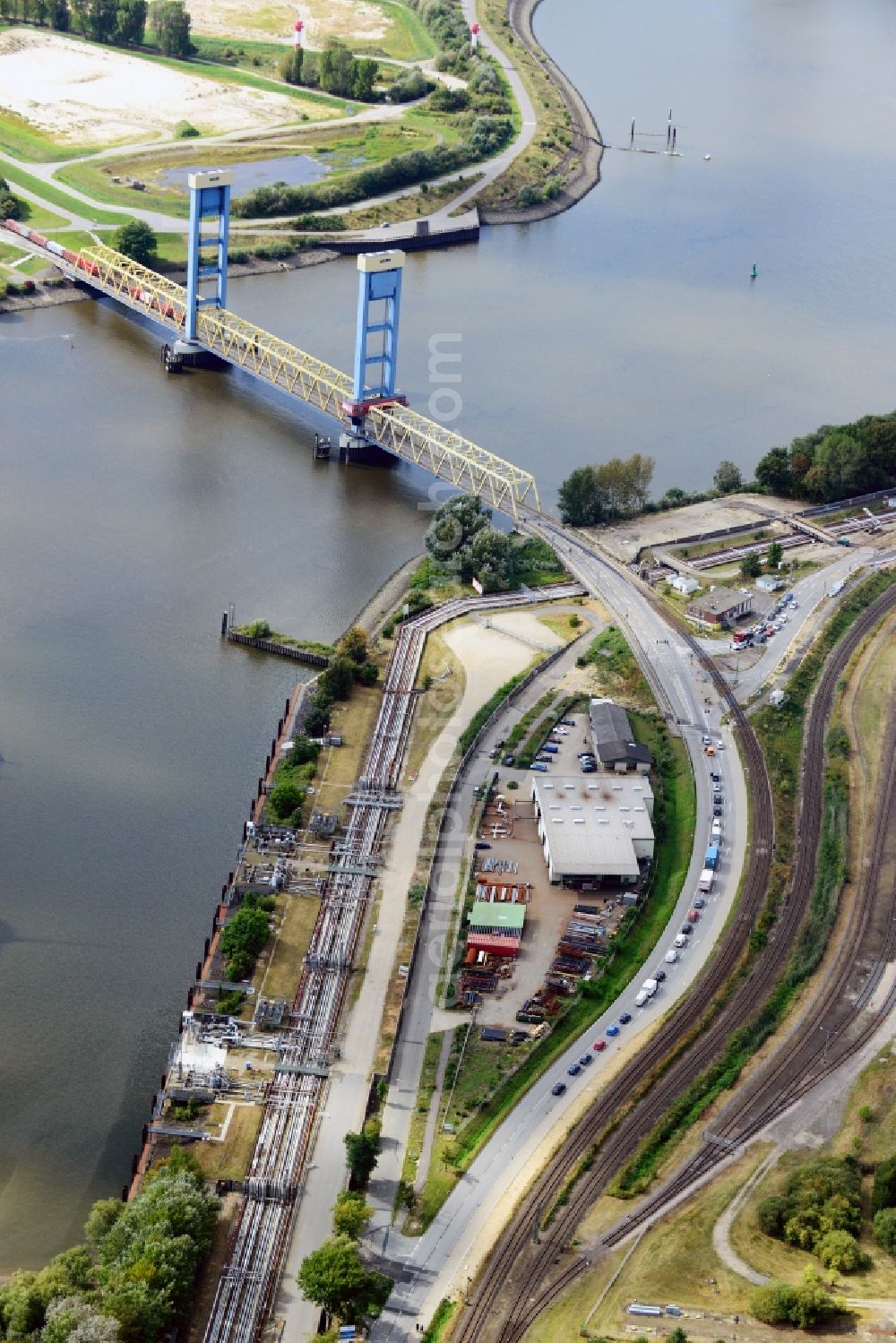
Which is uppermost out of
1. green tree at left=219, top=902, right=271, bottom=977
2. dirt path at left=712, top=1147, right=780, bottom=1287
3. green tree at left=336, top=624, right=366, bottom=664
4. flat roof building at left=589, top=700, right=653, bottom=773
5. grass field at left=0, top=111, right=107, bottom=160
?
grass field at left=0, top=111, right=107, bottom=160

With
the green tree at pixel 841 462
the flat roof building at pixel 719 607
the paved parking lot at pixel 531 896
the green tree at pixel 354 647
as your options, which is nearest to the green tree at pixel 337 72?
the green tree at pixel 841 462

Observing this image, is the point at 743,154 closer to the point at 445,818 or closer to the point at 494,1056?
the point at 445,818

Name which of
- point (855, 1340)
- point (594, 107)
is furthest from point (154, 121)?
point (855, 1340)

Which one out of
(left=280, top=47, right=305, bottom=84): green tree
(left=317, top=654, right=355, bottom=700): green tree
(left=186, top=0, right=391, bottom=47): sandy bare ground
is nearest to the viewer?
(left=317, top=654, right=355, bottom=700): green tree

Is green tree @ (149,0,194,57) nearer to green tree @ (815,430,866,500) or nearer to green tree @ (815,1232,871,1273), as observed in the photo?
green tree @ (815,430,866,500)

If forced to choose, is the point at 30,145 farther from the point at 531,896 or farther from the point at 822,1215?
the point at 822,1215

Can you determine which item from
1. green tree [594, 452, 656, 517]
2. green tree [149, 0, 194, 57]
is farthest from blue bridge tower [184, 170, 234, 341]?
green tree [149, 0, 194, 57]

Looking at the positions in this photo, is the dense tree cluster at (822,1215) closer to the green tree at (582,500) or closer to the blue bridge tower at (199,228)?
the green tree at (582,500)

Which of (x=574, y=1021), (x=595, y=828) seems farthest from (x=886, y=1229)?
(x=595, y=828)
